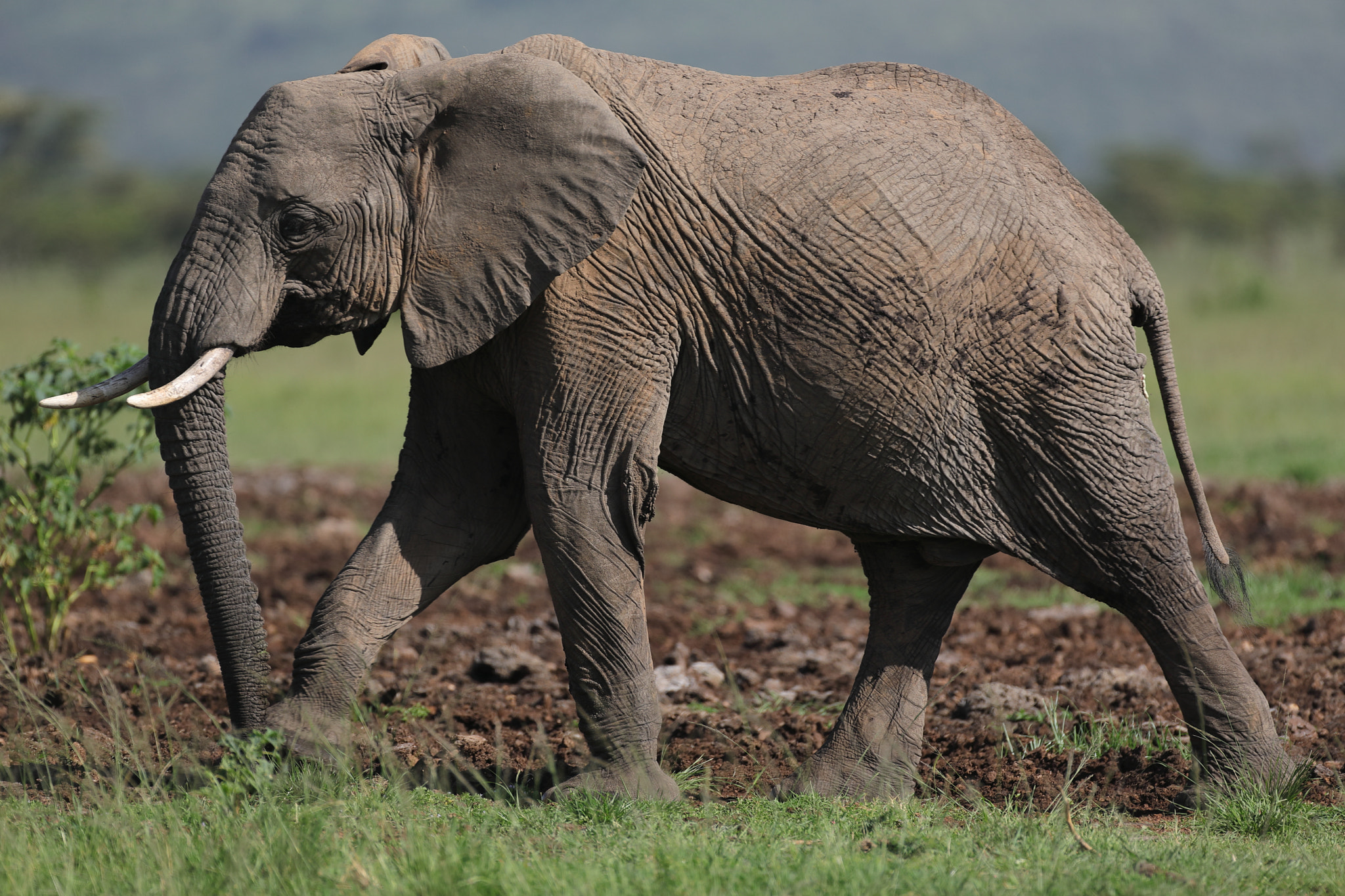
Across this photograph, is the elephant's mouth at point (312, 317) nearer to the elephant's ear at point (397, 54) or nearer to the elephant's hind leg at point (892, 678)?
the elephant's ear at point (397, 54)

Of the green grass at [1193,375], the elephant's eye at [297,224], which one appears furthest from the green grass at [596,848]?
the green grass at [1193,375]

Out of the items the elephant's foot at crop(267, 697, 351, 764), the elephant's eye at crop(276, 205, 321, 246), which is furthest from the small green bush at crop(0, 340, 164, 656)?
the elephant's eye at crop(276, 205, 321, 246)

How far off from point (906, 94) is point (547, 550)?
2021 millimetres

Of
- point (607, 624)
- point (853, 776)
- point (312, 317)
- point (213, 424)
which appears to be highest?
point (312, 317)

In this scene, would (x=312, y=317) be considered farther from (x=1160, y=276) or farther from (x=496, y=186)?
(x=1160, y=276)

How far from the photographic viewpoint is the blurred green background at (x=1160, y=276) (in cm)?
1839

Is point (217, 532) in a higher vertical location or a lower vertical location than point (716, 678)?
higher

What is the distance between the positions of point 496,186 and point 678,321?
2.39 ft

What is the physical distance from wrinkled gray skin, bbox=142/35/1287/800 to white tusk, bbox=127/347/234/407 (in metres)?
0.04

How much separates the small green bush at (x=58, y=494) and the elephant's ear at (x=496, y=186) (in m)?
2.21

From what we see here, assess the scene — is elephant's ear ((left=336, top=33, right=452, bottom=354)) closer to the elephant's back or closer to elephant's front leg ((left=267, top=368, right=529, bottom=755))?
elephant's front leg ((left=267, top=368, right=529, bottom=755))

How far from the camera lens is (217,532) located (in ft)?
14.9

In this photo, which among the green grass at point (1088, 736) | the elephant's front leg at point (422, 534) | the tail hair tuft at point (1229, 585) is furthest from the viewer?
the green grass at point (1088, 736)

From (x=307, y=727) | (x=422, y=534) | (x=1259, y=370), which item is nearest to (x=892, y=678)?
(x=422, y=534)
